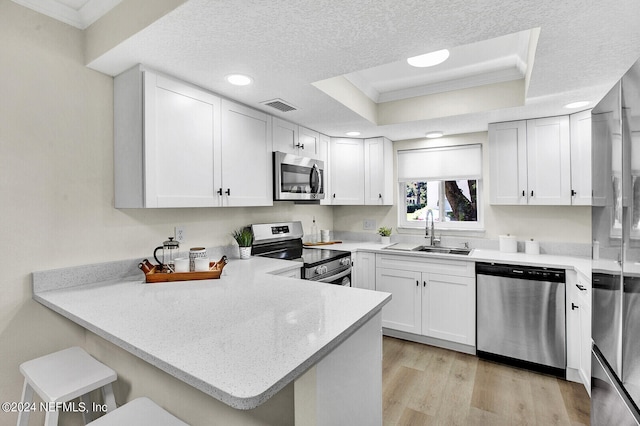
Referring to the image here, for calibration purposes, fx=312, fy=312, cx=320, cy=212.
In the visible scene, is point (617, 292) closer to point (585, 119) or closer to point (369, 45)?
point (369, 45)

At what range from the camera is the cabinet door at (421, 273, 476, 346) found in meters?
2.86

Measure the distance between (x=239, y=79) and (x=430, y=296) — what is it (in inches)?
100

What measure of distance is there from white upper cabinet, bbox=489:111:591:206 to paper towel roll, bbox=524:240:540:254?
0.39m

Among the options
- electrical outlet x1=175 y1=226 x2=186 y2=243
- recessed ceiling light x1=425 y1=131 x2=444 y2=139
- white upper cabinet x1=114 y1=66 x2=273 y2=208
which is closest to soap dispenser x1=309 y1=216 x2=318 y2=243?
white upper cabinet x1=114 y1=66 x2=273 y2=208

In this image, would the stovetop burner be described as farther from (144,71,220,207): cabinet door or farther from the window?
the window

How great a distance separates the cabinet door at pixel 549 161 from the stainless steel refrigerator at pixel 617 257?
5.32ft

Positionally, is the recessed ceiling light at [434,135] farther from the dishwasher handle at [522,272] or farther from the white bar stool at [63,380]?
the white bar stool at [63,380]

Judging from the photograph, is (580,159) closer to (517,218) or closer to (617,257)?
(517,218)

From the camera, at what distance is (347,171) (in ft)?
12.0

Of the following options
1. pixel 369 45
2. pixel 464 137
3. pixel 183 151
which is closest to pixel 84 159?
pixel 183 151

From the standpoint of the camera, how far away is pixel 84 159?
1.79 metres

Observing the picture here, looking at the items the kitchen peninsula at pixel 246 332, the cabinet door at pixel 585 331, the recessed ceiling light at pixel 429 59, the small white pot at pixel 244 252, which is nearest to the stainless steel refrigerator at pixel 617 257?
the kitchen peninsula at pixel 246 332

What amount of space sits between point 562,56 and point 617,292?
1.26m

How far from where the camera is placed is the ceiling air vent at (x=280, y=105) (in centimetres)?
237
